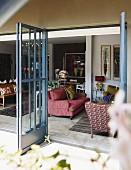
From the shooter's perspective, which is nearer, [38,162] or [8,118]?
[38,162]

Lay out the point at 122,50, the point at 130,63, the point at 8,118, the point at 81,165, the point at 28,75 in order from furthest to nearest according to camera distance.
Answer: the point at 8,118, the point at 28,75, the point at 130,63, the point at 81,165, the point at 122,50

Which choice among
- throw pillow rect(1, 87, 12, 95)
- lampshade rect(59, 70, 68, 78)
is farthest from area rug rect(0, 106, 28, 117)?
lampshade rect(59, 70, 68, 78)

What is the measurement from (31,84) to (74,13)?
152 cm

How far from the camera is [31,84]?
4.12 metres

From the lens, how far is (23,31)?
3844 mm

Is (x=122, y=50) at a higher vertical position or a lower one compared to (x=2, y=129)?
higher

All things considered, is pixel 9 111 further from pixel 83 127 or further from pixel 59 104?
pixel 83 127

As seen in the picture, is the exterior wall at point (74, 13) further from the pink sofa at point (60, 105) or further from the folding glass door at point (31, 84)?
the pink sofa at point (60, 105)

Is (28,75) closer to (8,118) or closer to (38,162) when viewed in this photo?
(8,118)

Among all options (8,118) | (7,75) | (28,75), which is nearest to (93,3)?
(28,75)

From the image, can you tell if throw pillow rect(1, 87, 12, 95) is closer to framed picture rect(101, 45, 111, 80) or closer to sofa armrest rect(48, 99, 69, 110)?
sofa armrest rect(48, 99, 69, 110)

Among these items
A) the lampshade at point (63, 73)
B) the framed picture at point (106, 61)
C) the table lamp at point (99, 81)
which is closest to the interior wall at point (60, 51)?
the lampshade at point (63, 73)

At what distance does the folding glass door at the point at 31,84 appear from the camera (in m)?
3.73

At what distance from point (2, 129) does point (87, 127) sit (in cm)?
208
